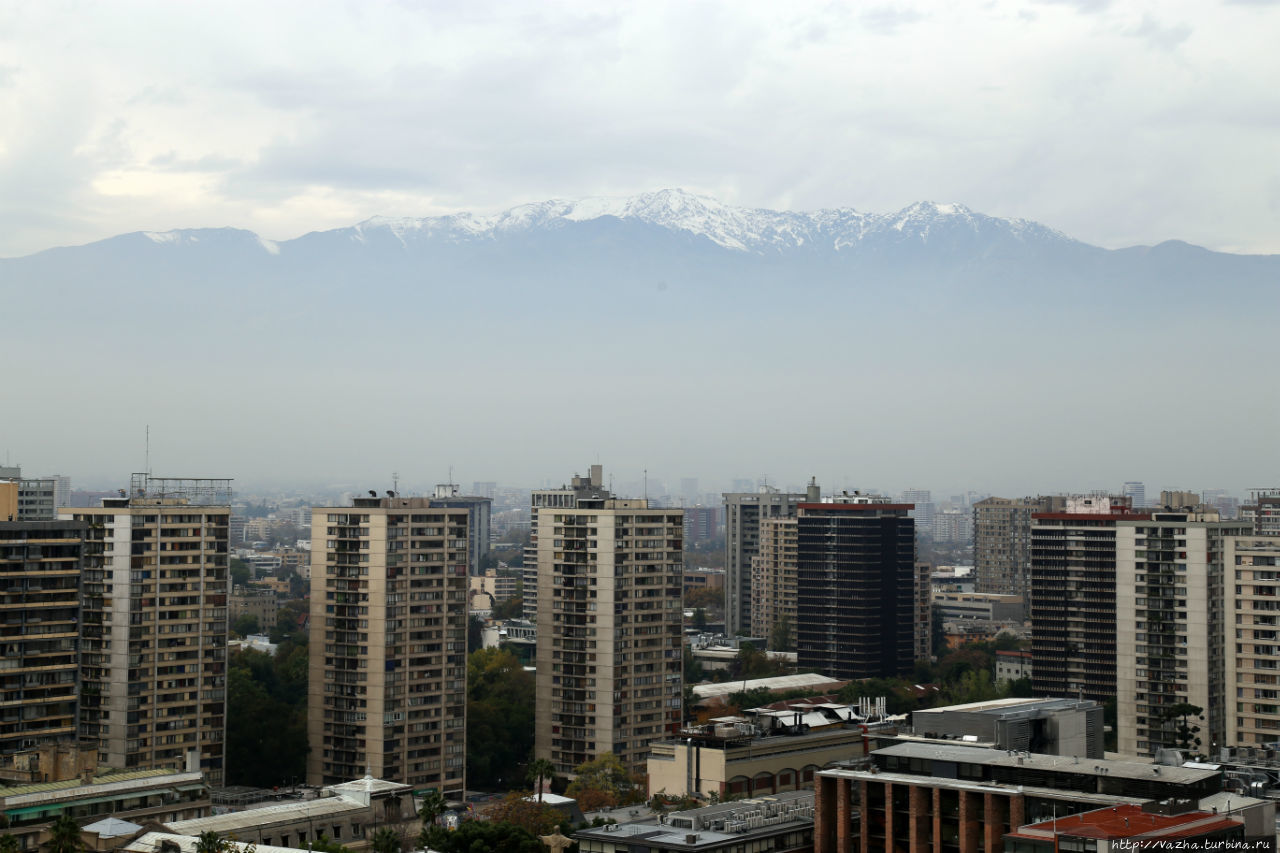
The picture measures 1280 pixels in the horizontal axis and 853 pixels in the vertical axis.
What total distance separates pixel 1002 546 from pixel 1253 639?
311ft

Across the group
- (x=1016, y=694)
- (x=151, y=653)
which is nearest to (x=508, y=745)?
(x=151, y=653)

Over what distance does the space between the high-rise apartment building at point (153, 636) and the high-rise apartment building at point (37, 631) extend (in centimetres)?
407

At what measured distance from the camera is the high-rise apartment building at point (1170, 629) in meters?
65.9

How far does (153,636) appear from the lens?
6078 centimetres

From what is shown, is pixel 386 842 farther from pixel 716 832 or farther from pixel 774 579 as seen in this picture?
pixel 774 579

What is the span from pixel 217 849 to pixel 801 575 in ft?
251

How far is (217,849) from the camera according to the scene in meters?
35.2

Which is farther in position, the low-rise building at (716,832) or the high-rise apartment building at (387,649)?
the high-rise apartment building at (387,649)

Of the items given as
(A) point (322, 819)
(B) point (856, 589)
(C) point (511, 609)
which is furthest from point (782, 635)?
(A) point (322, 819)

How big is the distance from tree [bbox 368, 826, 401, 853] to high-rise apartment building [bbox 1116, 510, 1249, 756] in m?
36.6

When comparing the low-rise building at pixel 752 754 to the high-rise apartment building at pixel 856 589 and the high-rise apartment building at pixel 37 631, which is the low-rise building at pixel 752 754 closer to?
the high-rise apartment building at pixel 37 631

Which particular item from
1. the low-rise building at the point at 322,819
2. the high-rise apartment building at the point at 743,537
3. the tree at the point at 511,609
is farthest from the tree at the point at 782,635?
the low-rise building at the point at 322,819

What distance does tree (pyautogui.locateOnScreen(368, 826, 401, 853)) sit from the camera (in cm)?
4125

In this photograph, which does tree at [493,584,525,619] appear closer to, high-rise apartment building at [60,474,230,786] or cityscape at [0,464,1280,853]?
cityscape at [0,464,1280,853]
